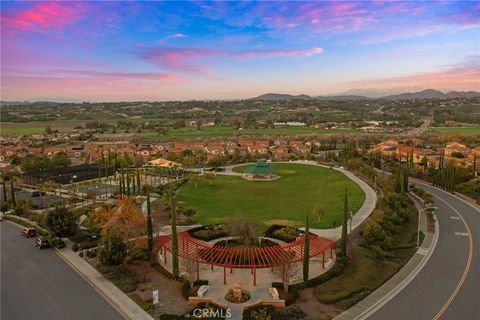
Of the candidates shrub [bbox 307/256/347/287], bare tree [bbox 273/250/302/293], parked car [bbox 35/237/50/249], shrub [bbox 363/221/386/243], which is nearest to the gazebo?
shrub [bbox 363/221/386/243]

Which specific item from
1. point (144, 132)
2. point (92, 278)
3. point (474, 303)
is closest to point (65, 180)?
point (92, 278)

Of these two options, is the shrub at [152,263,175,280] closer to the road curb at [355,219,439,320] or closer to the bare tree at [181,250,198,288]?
the bare tree at [181,250,198,288]

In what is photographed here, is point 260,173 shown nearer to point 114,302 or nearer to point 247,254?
point 247,254

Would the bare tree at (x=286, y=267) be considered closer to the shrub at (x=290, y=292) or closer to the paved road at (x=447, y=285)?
the shrub at (x=290, y=292)

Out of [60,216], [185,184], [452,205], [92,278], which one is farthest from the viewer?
[185,184]

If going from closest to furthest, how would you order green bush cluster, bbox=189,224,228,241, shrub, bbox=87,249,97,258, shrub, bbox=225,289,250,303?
1. shrub, bbox=225,289,250,303
2. shrub, bbox=87,249,97,258
3. green bush cluster, bbox=189,224,228,241

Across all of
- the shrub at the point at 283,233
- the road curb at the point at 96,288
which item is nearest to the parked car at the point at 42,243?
the road curb at the point at 96,288

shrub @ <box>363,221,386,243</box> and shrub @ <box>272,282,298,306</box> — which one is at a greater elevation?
shrub @ <box>363,221,386,243</box>

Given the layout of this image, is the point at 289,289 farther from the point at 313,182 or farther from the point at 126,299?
the point at 313,182
